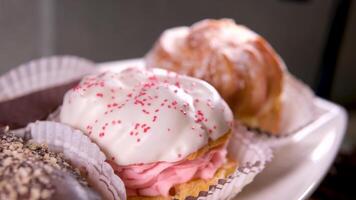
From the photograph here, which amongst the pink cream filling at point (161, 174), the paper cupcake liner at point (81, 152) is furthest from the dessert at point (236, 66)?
the paper cupcake liner at point (81, 152)

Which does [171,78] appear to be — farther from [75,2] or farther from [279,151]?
[75,2]

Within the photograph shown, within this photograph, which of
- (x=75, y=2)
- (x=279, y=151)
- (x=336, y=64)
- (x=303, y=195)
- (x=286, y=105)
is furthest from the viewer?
(x=336, y=64)

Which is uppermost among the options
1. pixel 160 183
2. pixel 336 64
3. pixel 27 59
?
pixel 160 183

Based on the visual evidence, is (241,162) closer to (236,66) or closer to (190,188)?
(190,188)

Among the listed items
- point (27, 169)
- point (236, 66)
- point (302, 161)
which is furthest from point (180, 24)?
point (27, 169)

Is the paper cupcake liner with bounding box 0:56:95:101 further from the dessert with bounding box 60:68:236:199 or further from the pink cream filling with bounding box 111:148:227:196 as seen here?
the pink cream filling with bounding box 111:148:227:196

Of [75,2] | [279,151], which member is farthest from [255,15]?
[279,151]
